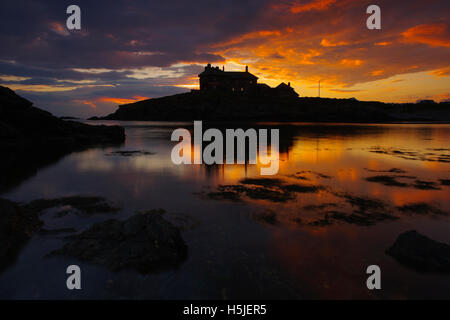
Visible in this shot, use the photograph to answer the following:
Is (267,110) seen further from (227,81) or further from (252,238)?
(252,238)

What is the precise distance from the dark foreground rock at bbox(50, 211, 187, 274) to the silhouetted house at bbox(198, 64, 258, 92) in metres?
125

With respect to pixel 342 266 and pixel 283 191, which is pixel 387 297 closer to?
pixel 342 266

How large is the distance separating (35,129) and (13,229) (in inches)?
1174

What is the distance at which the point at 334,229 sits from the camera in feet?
26.0

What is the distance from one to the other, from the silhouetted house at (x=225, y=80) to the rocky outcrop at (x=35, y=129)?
314 feet

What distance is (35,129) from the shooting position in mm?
30812

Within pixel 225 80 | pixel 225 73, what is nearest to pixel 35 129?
pixel 225 80

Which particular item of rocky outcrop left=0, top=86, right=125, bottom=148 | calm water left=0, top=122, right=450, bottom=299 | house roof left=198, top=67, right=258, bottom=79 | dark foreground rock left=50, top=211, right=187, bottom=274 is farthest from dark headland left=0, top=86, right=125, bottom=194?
house roof left=198, top=67, right=258, bottom=79

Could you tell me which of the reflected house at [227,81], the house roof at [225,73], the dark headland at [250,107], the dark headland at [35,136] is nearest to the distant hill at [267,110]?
the dark headland at [250,107]

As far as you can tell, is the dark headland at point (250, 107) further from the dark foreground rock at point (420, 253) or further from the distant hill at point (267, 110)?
the dark foreground rock at point (420, 253)

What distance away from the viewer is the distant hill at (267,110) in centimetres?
10681

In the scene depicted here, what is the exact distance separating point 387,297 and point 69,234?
8257 mm

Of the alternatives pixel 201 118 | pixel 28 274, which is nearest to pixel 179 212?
pixel 28 274

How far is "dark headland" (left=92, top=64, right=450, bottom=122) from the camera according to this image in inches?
4218
